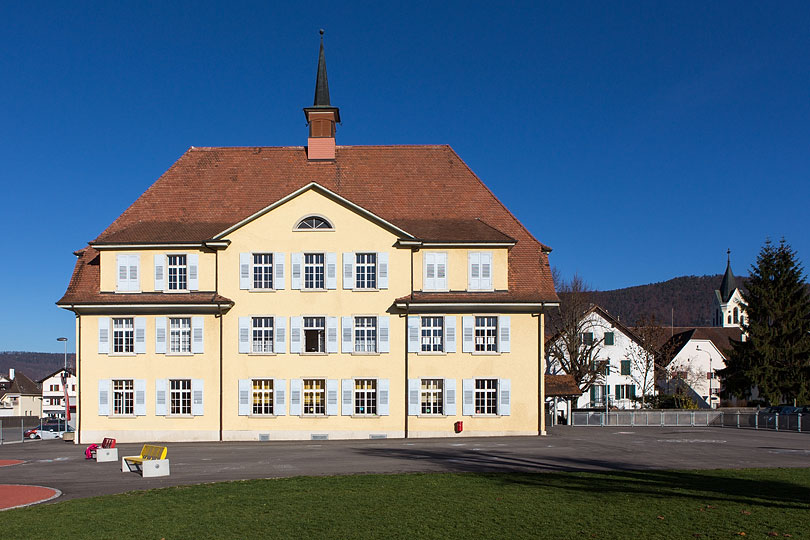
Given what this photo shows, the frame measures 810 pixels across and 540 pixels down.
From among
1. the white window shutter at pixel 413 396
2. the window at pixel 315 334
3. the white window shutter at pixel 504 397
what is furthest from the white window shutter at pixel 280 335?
the white window shutter at pixel 504 397

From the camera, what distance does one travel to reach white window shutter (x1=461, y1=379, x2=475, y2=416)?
112ft

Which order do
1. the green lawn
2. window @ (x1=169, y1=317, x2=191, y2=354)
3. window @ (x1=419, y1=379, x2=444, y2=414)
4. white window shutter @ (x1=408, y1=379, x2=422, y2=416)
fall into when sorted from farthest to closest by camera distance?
window @ (x1=169, y1=317, x2=191, y2=354), window @ (x1=419, y1=379, x2=444, y2=414), white window shutter @ (x1=408, y1=379, x2=422, y2=416), the green lawn

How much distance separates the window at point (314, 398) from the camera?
1355 inches

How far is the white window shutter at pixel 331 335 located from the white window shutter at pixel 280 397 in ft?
8.13

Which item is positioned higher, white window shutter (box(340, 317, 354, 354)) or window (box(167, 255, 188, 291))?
window (box(167, 255, 188, 291))

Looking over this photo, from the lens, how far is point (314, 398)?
34469 mm

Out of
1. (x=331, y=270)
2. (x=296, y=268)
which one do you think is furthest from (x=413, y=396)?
(x=296, y=268)

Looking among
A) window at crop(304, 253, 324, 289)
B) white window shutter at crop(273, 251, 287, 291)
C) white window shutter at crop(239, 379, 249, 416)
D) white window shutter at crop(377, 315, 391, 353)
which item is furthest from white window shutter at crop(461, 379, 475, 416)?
white window shutter at crop(239, 379, 249, 416)

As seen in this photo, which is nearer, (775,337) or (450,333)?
(450,333)

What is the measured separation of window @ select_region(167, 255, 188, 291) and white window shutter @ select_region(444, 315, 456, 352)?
1190cm

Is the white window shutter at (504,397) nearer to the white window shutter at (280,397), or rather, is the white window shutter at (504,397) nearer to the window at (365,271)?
the window at (365,271)

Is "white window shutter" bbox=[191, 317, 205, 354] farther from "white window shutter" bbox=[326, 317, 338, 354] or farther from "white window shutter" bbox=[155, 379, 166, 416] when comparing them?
"white window shutter" bbox=[326, 317, 338, 354]

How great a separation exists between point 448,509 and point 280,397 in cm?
2058

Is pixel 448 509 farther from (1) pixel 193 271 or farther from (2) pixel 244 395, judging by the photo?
(1) pixel 193 271
